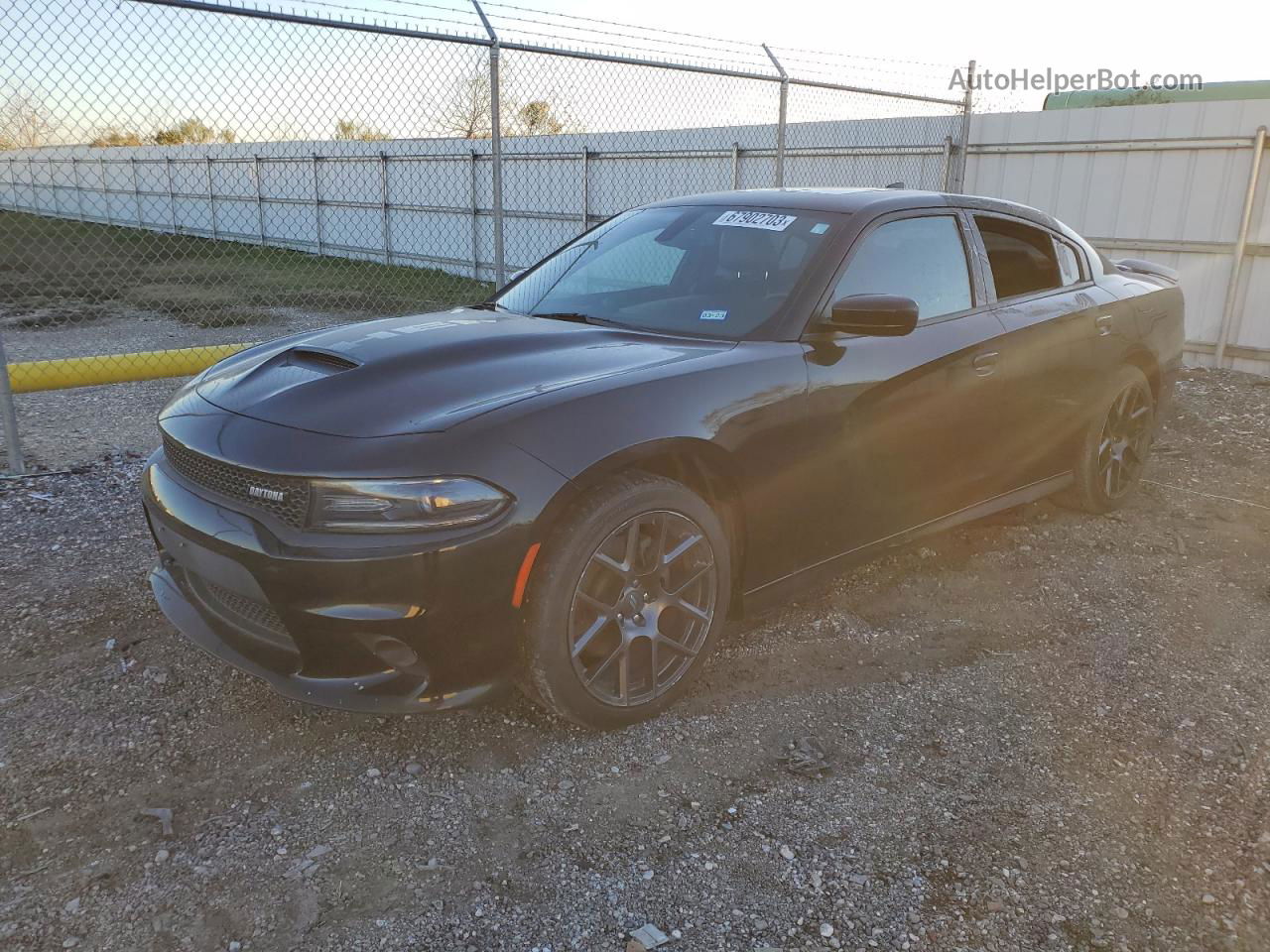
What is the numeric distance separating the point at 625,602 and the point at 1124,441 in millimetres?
3555

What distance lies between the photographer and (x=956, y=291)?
13.4ft

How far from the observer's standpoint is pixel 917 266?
12.9ft

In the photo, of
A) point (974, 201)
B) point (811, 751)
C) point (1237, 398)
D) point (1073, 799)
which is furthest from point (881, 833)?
point (1237, 398)

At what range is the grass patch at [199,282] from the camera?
565 inches

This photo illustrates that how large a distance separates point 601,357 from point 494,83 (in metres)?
3.83

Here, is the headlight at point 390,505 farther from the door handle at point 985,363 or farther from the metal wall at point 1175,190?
the metal wall at point 1175,190

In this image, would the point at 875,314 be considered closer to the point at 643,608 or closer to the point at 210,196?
the point at 643,608

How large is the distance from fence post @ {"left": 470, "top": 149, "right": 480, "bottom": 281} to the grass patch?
272 millimetres

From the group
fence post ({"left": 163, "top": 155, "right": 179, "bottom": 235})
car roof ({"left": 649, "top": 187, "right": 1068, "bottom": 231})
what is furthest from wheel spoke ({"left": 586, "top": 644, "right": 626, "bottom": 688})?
fence post ({"left": 163, "top": 155, "right": 179, "bottom": 235})

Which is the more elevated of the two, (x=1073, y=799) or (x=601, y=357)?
(x=601, y=357)

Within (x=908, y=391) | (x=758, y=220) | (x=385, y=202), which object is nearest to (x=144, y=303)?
(x=385, y=202)

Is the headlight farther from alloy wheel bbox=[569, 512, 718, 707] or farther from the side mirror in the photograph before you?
the side mirror

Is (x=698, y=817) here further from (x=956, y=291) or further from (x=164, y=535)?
(x=956, y=291)

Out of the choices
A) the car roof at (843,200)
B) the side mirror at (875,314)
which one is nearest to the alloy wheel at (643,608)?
the side mirror at (875,314)
